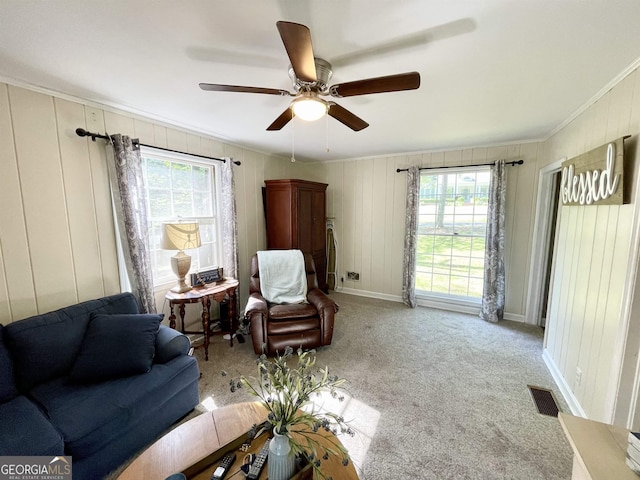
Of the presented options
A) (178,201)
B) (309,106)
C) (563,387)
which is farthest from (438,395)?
(178,201)

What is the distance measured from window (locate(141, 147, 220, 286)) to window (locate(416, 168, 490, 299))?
303 cm

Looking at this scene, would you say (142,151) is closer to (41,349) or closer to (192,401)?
(41,349)

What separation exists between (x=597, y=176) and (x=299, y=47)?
2237 mm

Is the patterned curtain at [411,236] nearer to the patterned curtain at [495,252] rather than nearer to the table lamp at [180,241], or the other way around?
the patterned curtain at [495,252]

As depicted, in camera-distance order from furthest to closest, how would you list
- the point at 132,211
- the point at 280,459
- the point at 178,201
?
1. the point at 178,201
2. the point at 132,211
3. the point at 280,459

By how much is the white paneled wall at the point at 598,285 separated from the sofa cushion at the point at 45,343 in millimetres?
3456

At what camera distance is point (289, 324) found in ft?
8.96

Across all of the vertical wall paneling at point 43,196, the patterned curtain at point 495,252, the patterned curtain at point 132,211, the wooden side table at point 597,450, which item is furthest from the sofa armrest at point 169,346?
the patterned curtain at point 495,252

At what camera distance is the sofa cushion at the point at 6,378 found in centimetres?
154

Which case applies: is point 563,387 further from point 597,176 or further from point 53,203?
point 53,203

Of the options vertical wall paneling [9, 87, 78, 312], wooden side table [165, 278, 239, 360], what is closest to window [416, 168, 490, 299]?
wooden side table [165, 278, 239, 360]

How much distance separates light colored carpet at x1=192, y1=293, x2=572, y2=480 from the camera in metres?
1.63

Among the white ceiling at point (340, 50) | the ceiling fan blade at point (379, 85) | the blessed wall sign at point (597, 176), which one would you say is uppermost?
the white ceiling at point (340, 50)

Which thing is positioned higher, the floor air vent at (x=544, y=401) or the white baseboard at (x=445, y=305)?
the white baseboard at (x=445, y=305)
